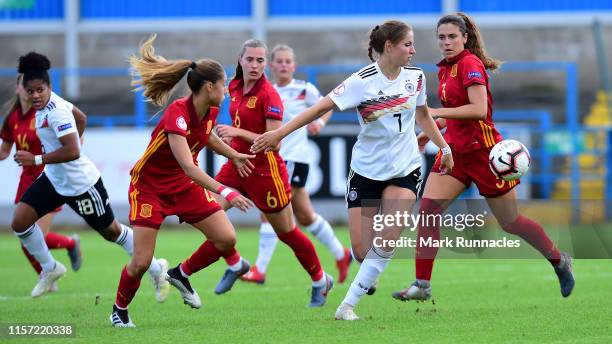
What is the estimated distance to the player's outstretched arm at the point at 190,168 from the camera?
7232mm

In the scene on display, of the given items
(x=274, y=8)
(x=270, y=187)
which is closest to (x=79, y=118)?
(x=270, y=187)

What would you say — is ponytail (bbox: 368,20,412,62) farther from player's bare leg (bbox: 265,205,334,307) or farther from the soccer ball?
player's bare leg (bbox: 265,205,334,307)

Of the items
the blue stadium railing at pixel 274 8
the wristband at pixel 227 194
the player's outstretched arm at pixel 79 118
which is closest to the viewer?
the wristband at pixel 227 194

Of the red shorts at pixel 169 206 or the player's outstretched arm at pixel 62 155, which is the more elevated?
the player's outstretched arm at pixel 62 155

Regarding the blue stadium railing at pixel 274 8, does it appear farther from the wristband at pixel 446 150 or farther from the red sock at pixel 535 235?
the wristband at pixel 446 150

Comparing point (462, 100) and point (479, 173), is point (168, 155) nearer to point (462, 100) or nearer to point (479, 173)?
point (462, 100)

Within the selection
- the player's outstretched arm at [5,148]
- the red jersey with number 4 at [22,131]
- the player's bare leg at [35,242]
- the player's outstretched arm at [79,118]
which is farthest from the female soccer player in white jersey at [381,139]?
the player's outstretched arm at [5,148]

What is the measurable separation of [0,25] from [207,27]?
479 cm

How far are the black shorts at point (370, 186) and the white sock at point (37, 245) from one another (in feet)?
9.83

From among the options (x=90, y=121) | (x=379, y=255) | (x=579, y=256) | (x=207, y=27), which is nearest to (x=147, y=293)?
(x=379, y=255)

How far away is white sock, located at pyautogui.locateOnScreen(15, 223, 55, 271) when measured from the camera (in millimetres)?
9391

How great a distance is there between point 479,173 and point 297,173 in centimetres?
256

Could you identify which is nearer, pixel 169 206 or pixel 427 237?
pixel 169 206
